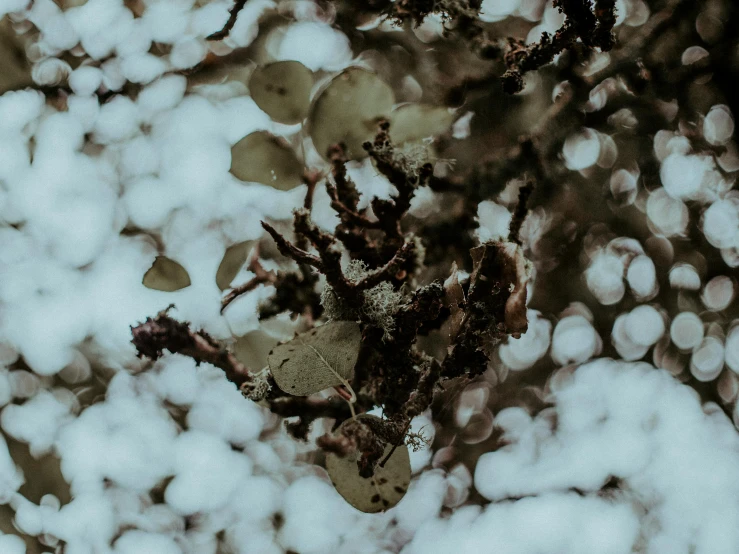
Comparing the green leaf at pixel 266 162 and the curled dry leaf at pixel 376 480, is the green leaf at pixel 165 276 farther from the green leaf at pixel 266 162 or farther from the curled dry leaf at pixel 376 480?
the curled dry leaf at pixel 376 480

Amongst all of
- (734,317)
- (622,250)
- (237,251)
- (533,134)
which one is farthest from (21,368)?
(734,317)

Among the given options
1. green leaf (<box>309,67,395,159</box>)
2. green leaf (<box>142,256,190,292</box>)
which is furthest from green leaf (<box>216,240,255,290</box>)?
green leaf (<box>309,67,395,159</box>)

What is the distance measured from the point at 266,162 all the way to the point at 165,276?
0.17 meters

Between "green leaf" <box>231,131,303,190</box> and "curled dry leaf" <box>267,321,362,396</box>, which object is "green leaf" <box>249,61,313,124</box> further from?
"curled dry leaf" <box>267,321,362,396</box>

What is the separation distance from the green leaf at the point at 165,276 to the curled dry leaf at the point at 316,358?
0.67 feet

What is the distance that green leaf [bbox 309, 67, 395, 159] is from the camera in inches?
23.1

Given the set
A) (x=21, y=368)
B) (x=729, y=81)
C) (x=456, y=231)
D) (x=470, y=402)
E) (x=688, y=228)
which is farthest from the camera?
(x=470, y=402)

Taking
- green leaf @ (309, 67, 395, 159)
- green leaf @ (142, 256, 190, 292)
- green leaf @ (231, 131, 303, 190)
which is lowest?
green leaf @ (142, 256, 190, 292)

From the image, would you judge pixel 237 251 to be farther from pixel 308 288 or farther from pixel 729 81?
pixel 729 81

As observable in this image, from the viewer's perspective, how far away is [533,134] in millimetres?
808

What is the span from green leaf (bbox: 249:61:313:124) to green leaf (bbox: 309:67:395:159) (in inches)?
1.0

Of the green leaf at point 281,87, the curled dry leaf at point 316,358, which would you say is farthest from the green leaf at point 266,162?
the curled dry leaf at point 316,358

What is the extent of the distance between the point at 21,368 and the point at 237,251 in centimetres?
97

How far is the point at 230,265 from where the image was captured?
610 mm
